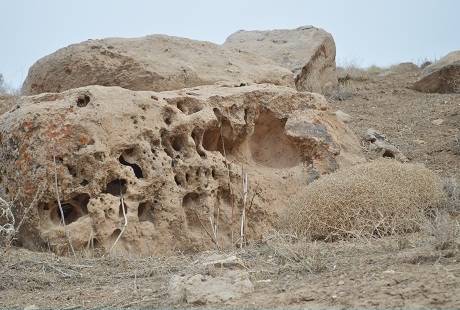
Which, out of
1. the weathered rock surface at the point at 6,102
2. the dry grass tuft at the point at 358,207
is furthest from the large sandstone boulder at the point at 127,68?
the dry grass tuft at the point at 358,207

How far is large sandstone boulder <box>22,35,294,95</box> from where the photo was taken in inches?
289

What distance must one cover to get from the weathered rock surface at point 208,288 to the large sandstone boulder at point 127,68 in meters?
4.33

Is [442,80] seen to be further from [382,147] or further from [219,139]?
[219,139]

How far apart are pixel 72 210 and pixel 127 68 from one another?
2516 millimetres

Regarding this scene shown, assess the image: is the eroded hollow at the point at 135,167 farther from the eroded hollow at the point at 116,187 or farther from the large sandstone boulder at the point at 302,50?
the large sandstone boulder at the point at 302,50

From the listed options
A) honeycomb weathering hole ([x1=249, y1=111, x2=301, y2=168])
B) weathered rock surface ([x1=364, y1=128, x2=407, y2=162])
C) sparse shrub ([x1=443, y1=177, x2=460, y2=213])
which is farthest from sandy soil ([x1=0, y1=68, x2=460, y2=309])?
weathered rock surface ([x1=364, y1=128, x2=407, y2=162])

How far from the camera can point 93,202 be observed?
5.13 m

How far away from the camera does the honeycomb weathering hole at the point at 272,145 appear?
7066 millimetres

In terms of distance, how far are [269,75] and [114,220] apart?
389cm

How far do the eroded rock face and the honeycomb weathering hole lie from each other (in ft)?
0.51

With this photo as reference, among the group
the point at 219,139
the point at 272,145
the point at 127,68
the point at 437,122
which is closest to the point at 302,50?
the point at 437,122

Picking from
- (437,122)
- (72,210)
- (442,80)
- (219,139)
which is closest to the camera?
(72,210)

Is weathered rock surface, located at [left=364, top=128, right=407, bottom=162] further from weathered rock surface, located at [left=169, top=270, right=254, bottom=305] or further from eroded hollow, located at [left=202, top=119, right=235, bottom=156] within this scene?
weathered rock surface, located at [left=169, top=270, right=254, bottom=305]

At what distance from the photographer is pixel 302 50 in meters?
12.2
